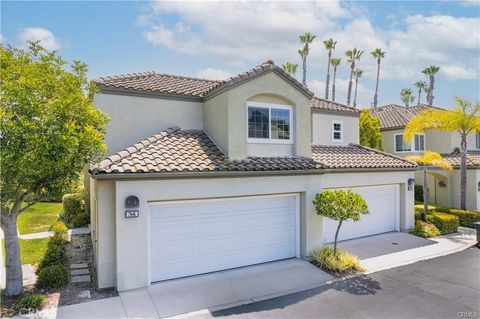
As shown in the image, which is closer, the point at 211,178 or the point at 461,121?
the point at 211,178

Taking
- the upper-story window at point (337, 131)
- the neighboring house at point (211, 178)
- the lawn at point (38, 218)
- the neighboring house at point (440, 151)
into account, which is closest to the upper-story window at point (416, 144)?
the neighboring house at point (440, 151)

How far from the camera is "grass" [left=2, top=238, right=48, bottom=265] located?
39.3 ft

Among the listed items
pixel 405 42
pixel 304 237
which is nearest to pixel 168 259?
pixel 304 237

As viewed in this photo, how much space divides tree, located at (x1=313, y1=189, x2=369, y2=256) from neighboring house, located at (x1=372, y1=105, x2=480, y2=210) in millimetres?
15947

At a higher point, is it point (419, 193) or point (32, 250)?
point (419, 193)

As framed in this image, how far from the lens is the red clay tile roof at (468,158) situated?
21.9 metres

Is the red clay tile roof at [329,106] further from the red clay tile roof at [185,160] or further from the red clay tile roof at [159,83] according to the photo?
the red clay tile roof at [159,83]

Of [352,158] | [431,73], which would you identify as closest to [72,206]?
[352,158]

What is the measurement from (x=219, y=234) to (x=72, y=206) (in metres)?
11.3

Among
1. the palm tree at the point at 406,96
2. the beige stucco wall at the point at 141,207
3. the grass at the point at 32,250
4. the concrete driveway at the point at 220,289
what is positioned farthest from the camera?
the palm tree at the point at 406,96

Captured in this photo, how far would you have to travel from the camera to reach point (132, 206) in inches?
372

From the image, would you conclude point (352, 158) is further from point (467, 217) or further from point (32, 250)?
point (32, 250)

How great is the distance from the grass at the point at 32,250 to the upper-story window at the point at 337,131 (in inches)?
652

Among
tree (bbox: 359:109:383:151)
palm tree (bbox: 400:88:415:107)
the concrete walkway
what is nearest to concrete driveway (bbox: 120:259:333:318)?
the concrete walkway
